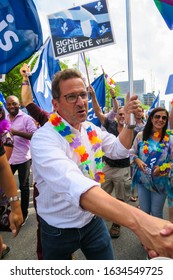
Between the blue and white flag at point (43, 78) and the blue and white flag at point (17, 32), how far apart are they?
1311 millimetres

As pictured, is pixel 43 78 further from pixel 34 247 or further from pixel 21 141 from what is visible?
pixel 34 247

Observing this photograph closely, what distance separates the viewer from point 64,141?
5.30 ft

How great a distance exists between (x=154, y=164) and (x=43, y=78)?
7.85ft

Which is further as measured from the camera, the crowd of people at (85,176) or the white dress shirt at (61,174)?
the white dress shirt at (61,174)

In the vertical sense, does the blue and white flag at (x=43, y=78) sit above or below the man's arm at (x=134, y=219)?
above

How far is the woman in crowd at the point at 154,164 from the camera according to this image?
2920mm

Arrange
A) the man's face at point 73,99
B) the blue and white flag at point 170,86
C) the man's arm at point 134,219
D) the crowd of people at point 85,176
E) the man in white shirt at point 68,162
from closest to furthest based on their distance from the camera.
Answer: the man's arm at point 134,219 < the crowd of people at point 85,176 < the man in white shirt at point 68,162 < the man's face at point 73,99 < the blue and white flag at point 170,86

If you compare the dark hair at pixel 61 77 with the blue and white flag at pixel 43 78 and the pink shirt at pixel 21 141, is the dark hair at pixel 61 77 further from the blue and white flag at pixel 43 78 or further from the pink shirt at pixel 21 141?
the pink shirt at pixel 21 141

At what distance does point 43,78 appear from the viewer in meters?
4.20

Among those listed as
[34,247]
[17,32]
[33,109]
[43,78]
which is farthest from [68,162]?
[43,78]

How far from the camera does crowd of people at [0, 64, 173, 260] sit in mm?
1020

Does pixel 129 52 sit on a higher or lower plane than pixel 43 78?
lower

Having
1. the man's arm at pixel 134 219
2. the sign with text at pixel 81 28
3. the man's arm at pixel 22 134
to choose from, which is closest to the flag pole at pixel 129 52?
the man's arm at pixel 134 219

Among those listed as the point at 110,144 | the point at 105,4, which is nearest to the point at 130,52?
the point at 110,144
